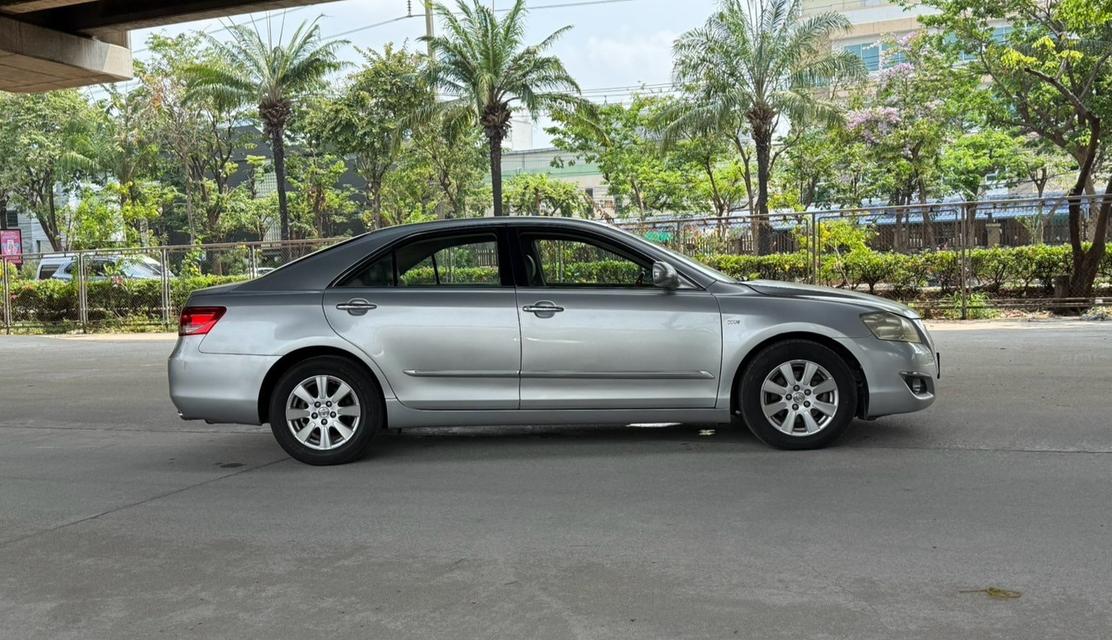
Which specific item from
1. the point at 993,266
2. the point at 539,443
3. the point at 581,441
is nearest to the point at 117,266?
the point at 993,266

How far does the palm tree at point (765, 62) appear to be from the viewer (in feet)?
95.7

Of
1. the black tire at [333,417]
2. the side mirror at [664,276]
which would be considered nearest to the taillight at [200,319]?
the black tire at [333,417]

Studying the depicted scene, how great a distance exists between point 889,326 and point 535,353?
7.84ft

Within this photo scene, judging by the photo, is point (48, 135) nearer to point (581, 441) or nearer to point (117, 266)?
point (117, 266)

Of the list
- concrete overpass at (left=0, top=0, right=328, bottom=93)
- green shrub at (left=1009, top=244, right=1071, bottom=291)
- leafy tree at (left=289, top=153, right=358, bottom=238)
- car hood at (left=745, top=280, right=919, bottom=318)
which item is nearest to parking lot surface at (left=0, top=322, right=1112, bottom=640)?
car hood at (left=745, top=280, right=919, bottom=318)

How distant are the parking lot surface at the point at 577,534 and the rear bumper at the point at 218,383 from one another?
17.4 inches

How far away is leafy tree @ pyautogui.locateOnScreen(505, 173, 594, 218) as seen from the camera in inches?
2093

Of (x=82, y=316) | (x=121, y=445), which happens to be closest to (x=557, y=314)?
(x=121, y=445)

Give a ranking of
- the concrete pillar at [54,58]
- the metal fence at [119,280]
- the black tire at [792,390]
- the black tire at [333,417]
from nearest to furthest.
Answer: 1. the black tire at [792,390]
2. the black tire at [333,417]
3. the concrete pillar at [54,58]
4. the metal fence at [119,280]

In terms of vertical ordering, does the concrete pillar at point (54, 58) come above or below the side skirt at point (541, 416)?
above

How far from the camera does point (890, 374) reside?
6.96 metres

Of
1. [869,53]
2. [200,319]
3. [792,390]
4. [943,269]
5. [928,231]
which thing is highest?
[869,53]

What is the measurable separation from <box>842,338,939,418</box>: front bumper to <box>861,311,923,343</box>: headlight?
1.8 inches

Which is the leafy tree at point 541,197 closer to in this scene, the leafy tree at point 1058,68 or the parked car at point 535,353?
the leafy tree at point 1058,68
